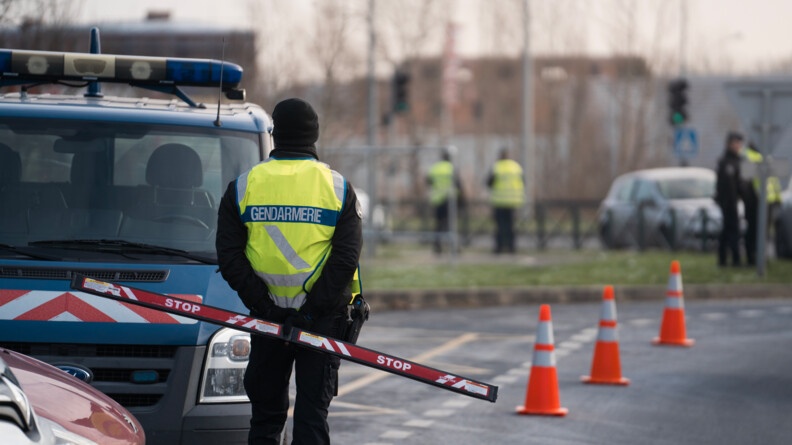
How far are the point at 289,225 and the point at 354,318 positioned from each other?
0.47 metres

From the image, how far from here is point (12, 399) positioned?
159 inches

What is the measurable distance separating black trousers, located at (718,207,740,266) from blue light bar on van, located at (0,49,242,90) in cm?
1437

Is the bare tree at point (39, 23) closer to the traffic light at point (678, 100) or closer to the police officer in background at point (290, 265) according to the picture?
the police officer in background at point (290, 265)

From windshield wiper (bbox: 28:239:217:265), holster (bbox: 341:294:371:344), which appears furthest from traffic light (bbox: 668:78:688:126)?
holster (bbox: 341:294:371:344)

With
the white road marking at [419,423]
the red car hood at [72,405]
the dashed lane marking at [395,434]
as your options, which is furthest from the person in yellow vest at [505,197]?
the red car hood at [72,405]

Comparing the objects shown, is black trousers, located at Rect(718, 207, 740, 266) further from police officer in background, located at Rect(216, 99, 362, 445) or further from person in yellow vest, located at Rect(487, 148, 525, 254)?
police officer in background, located at Rect(216, 99, 362, 445)

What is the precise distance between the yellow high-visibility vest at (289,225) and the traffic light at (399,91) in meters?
21.5

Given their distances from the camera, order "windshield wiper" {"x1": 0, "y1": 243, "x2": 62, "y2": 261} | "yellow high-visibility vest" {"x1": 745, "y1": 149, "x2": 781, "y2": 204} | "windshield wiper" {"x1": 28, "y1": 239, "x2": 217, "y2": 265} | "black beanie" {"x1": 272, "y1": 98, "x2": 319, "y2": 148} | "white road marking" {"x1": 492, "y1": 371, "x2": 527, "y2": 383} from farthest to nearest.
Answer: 1. "yellow high-visibility vest" {"x1": 745, "y1": 149, "x2": 781, "y2": 204}
2. "white road marking" {"x1": 492, "y1": 371, "x2": 527, "y2": 383}
3. "windshield wiper" {"x1": 28, "y1": 239, "x2": 217, "y2": 265}
4. "windshield wiper" {"x1": 0, "y1": 243, "x2": 62, "y2": 261}
5. "black beanie" {"x1": 272, "y1": 98, "x2": 319, "y2": 148}

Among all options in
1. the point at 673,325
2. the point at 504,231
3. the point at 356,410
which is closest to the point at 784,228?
the point at 504,231

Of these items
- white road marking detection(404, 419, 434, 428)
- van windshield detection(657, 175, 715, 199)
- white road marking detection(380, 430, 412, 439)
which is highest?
white road marking detection(380, 430, 412, 439)

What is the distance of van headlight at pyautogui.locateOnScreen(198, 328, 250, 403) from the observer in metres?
6.31

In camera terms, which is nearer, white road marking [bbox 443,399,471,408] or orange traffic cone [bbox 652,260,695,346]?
white road marking [bbox 443,399,471,408]

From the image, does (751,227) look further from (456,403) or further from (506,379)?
(456,403)

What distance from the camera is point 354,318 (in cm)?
604
